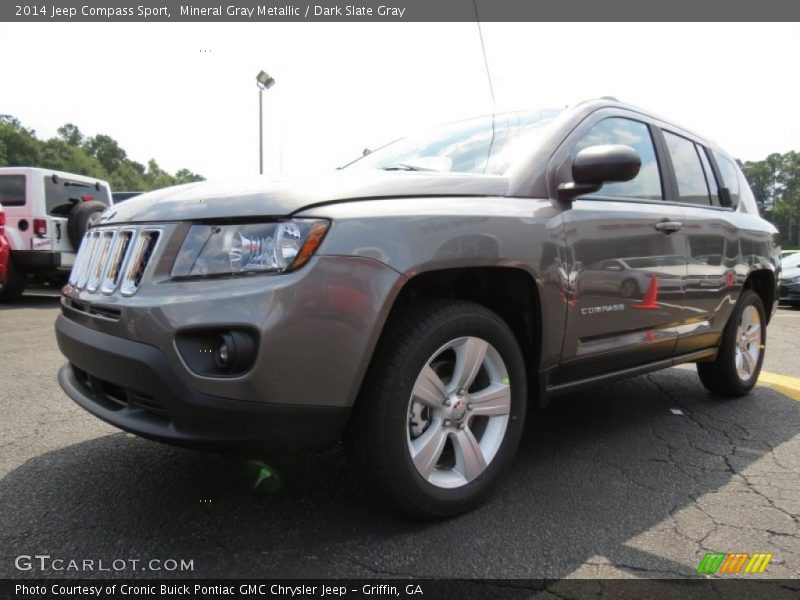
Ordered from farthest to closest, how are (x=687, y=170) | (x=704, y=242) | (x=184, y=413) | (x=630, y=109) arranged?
(x=687, y=170) < (x=704, y=242) < (x=630, y=109) < (x=184, y=413)

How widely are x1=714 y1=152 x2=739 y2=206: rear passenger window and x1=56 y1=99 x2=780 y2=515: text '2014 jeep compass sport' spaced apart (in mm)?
1403

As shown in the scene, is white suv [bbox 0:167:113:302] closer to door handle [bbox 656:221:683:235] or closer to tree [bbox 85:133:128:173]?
door handle [bbox 656:221:683:235]

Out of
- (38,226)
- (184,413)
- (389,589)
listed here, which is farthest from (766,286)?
(38,226)

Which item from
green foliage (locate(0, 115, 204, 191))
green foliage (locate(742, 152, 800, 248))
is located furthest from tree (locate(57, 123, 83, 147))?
green foliage (locate(742, 152, 800, 248))

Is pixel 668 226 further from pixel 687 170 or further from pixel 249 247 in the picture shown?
pixel 249 247

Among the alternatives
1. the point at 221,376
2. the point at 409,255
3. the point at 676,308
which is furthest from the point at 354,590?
the point at 676,308

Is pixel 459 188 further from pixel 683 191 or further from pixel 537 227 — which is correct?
pixel 683 191

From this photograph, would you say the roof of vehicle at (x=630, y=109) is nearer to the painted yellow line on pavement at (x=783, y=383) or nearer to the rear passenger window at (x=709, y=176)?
the rear passenger window at (x=709, y=176)

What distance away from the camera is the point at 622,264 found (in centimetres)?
275

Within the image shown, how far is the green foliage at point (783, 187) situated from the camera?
Answer: 285ft

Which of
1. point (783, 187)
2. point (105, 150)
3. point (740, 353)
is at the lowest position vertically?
point (740, 353)

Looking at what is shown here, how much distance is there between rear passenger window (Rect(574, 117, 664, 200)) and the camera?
2.88 m

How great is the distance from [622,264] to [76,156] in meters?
107

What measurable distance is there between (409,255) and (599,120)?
1.54 meters
